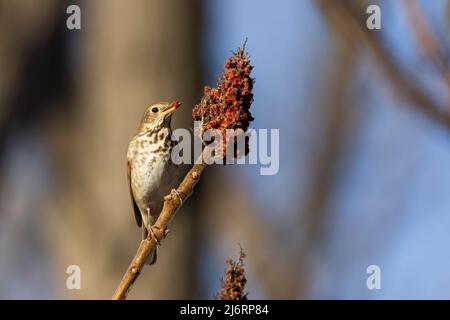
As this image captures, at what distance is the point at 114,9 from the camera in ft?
25.5

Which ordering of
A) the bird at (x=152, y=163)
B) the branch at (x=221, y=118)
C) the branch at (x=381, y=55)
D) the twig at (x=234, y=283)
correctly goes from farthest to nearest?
the bird at (x=152, y=163) → the branch at (x=221, y=118) → the twig at (x=234, y=283) → the branch at (x=381, y=55)

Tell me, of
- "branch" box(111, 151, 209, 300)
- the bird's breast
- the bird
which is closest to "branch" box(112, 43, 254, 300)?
"branch" box(111, 151, 209, 300)

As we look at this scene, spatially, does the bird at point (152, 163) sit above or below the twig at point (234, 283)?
above

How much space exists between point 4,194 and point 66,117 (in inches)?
37.5

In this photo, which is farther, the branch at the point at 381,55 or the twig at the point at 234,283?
the twig at the point at 234,283

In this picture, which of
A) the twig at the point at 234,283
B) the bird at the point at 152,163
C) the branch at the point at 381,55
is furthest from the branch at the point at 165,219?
the bird at the point at 152,163

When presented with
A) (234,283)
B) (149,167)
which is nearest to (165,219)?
(234,283)

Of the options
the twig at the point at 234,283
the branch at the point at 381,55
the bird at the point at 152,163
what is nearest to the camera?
the branch at the point at 381,55

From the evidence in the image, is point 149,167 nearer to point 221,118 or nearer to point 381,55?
point 221,118

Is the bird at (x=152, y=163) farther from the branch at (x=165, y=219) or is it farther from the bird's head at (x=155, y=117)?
the branch at (x=165, y=219)

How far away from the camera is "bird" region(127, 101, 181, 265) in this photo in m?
5.50

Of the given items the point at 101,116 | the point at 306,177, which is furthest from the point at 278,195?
the point at 101,116

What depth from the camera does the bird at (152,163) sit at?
18.0 feet

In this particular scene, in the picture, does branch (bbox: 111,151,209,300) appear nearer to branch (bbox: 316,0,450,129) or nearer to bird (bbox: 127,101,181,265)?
branch (bbox: 316,0,450,129)
